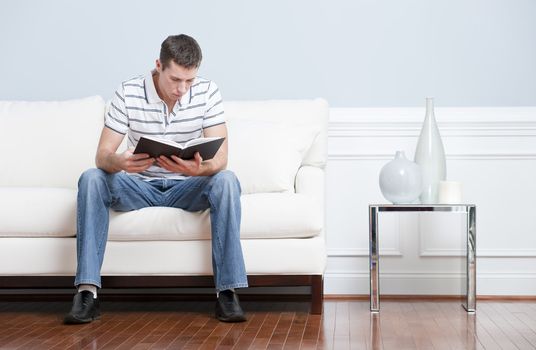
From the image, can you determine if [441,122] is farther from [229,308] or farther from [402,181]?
[229,308]

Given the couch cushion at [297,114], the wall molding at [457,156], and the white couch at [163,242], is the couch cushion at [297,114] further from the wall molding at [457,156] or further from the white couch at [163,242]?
the white couch at [163,242]

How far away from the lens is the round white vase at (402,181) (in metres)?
3.24

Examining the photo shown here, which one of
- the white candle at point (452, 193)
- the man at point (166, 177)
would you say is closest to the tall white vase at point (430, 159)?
the white candle at point (452, 193)

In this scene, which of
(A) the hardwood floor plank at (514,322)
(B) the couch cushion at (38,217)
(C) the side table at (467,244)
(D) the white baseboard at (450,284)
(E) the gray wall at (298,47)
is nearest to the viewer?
(A) the hardwood floor plank at (514,322)

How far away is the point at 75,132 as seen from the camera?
3582 mm

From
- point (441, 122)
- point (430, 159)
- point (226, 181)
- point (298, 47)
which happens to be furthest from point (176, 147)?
point (441, 122)

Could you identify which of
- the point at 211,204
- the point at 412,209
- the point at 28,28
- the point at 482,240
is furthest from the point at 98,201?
the point at 482,240

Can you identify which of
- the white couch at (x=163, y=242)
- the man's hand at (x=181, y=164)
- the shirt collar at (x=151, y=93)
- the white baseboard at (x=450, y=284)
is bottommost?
the white baseboard at (x=450, y=284)

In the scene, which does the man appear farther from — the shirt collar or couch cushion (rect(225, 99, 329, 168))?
couch cushion (rect(225, 99, 329, 168))

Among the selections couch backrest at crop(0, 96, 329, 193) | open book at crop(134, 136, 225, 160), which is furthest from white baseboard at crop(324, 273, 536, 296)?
open book at crop(134, 136, 225, 160)

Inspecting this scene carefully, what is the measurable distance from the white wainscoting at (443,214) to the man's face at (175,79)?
39.5 inches

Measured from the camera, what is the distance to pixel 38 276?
3.02 m

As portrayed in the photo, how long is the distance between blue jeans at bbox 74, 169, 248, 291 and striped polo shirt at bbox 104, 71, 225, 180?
227 millimetres

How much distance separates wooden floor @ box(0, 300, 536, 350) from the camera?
2.48 metres
